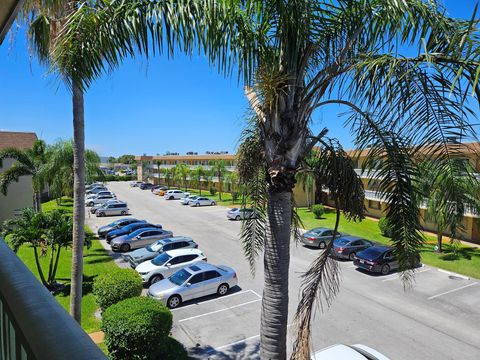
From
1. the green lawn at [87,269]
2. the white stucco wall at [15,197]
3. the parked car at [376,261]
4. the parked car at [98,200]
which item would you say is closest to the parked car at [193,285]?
the green lawn at [87,269]

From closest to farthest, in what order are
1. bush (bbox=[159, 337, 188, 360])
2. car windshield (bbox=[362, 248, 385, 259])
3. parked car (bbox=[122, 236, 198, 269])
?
bush (bbox=[159, 337, 188, 360]) < car windshield (bbox=[362, 248, 385, 259]) < parked car (bbox=[122, 236, 198, 269])

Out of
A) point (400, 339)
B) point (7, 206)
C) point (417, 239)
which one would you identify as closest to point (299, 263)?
point (400, 339)

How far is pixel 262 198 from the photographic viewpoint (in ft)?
21.0

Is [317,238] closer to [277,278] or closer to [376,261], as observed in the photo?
[376,261]

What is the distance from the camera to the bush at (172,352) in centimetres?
910

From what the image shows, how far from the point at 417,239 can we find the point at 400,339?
8.04 metres

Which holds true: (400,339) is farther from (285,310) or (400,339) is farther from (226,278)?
(285,310)

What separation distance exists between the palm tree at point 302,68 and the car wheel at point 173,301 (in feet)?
28.5

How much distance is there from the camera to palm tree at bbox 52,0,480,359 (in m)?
3.96

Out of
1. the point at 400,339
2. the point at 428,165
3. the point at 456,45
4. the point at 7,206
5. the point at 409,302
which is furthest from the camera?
the point at 7,206

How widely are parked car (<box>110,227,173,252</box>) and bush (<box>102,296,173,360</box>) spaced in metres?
11.8

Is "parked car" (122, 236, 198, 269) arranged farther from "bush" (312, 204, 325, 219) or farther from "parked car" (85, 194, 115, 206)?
"parked car" (85, 194, 115, 206)

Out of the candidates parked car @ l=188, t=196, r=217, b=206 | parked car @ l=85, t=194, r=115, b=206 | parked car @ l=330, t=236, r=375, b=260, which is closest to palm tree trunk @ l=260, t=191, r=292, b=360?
parked car @ l=330, t=236, r=375, b=260

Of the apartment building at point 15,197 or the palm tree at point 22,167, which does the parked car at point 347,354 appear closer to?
the palm tree at point 22,167
